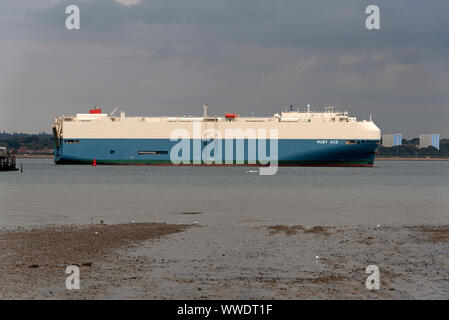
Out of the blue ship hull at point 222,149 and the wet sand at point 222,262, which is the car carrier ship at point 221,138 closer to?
the blue ship hull at point 222,149

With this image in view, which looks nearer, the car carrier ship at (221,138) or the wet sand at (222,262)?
the wet sand at (222,262)

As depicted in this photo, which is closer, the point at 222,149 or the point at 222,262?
the point at 222,262

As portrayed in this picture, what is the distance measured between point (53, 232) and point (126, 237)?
3.16 m

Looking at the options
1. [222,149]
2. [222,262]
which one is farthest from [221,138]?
[222,262]

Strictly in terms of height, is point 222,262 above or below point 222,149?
below

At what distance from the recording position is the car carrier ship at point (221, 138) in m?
93.0

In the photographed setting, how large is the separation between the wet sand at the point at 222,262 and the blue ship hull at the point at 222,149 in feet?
233

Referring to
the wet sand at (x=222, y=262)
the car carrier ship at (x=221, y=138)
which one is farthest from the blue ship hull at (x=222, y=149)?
the wet sand at (x=222, y=262)

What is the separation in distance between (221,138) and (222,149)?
7.06 feet

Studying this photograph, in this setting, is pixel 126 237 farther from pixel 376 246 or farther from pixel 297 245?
pixel 376 246

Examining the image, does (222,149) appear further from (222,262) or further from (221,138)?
(222,262)

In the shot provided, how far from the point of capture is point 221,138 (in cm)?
9494

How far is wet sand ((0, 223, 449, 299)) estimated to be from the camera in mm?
11914
